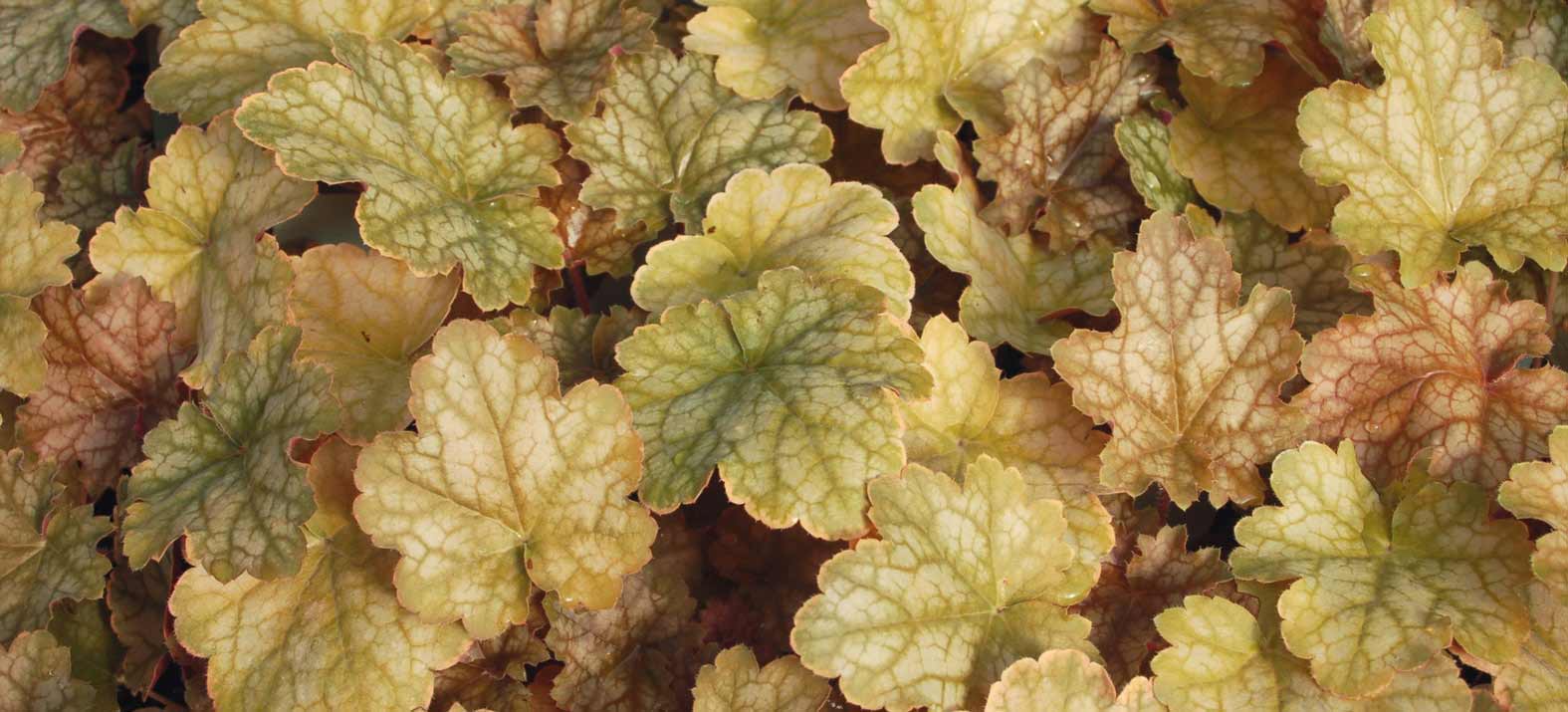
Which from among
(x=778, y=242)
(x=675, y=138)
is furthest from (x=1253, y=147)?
(x=675, y=138)

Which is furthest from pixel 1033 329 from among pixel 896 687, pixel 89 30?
pixel 89 30

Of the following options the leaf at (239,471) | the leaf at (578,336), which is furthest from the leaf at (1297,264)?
the leaf at (239,471)

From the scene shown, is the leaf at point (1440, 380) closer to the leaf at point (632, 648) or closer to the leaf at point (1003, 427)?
the leaf at point (1003, 427)

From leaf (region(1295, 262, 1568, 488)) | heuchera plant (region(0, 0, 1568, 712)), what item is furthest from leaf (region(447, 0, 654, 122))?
leaf (region(1295, 262, 1568, 488))

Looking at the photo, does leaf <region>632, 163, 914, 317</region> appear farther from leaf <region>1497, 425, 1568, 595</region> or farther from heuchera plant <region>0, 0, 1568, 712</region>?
leaf <region>1497, 425, 1568, 595</region>

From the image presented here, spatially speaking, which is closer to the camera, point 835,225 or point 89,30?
point 835,225

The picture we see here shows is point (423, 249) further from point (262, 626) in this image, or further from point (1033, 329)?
point (1033, 329)

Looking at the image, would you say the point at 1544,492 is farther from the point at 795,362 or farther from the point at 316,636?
the point at 316,636
